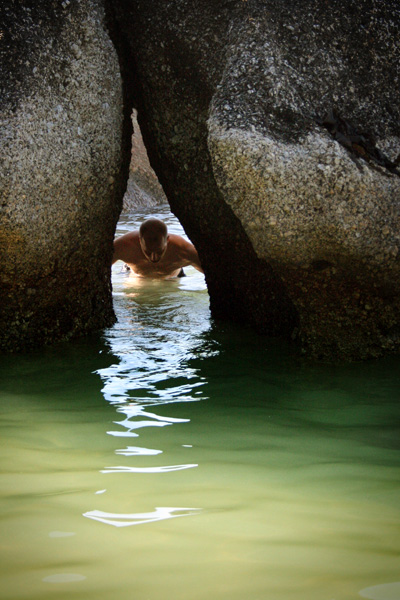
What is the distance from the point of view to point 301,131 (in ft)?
12.3

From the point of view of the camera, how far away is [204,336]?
4.94 meters

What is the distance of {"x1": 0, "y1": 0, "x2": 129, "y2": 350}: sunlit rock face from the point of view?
12.7 feet

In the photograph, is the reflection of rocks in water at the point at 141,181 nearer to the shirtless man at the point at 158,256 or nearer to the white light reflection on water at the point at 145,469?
the shirtless man at the point at 158,256

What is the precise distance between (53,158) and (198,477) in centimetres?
247

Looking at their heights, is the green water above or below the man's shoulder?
below

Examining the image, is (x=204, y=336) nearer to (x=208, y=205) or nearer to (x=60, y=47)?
(x=208, y=205)

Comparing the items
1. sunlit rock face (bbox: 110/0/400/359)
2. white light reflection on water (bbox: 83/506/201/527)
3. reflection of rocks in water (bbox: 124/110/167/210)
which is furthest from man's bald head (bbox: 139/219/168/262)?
reflection of rocks in water (bbox: 124/110/167/210)

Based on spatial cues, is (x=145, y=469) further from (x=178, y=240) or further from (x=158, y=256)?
(x=178, y=240)

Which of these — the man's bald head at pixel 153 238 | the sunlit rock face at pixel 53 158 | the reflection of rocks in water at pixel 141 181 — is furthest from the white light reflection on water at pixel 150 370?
the reflection of rocks in water at pixel 141 181

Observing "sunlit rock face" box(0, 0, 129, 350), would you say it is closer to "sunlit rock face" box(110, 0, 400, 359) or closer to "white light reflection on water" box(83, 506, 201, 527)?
"sunlit rock face" box(110, 0, 400, 359)

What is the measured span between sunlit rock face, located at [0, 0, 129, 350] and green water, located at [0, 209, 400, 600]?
0.43m

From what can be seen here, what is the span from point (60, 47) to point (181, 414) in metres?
2.50

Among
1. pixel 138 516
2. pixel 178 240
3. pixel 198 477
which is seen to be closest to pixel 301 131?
pixel 198 477

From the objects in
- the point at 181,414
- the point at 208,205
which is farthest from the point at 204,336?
the point at 181,414
